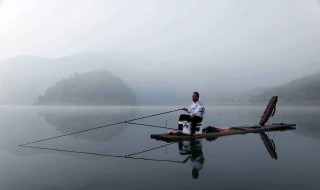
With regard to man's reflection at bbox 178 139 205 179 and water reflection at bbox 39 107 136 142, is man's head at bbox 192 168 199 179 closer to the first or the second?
man's reflection at bbox 178 139 205 179

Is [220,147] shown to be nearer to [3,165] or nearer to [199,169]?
[199,169]

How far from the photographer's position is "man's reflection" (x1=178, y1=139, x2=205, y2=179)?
39.6 ft

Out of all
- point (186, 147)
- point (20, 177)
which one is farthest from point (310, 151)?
point (20, 177)

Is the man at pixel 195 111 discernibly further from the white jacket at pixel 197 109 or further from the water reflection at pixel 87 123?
the water reflection at pixel 87 123

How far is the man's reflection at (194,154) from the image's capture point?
→ 12080 millimetres

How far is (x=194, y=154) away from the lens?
602 inches

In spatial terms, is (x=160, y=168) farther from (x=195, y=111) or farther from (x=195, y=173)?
(x=195, y=111)

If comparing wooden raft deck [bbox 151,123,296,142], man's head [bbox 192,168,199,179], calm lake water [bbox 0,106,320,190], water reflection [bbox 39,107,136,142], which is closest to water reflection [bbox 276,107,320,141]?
wooden raft deck [bbox 151,123,296,142]

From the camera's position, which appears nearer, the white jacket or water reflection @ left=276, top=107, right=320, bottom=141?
the white jacket

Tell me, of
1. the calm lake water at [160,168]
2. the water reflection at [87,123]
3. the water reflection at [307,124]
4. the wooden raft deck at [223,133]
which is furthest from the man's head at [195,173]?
the water reflection at [307,124]

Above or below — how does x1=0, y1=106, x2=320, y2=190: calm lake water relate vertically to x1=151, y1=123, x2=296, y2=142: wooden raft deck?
below

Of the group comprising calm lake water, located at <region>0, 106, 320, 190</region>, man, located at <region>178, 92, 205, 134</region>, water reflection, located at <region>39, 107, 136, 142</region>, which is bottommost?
calm lake water, located at <region>0, 106, 320, 190</region>

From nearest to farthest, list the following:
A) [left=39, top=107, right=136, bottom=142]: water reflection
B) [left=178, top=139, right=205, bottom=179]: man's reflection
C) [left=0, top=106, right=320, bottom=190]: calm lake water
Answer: [left=0, top=106, right=320, bottom=190]: calm lake water → [left=178, top=139, right=205, bottom=179]: man's reflection → [left=39, top=107, right=136, bottom=142]: water reflection

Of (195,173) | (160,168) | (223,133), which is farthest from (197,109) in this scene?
(195,173)
